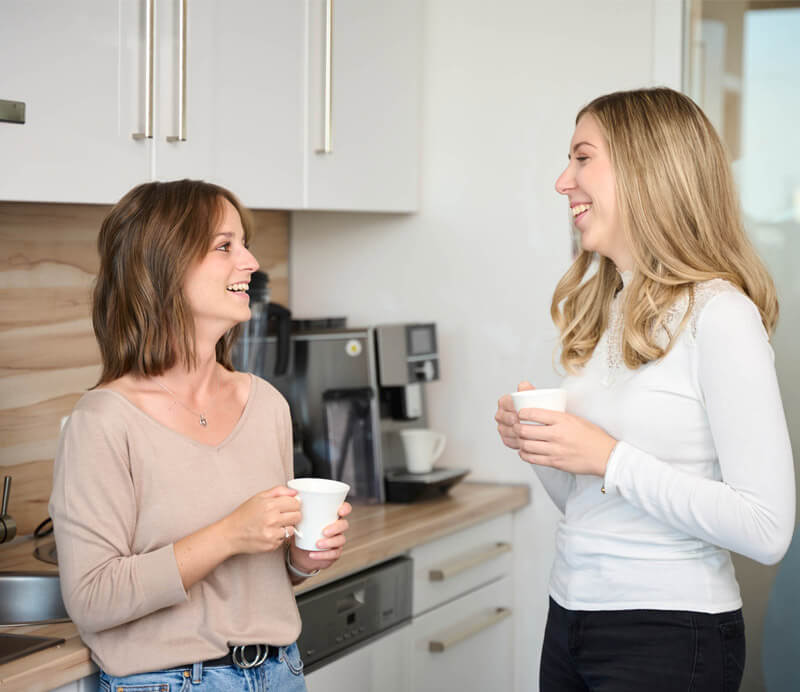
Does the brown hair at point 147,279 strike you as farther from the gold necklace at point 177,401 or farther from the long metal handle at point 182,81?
the long metal handle at point 182,81

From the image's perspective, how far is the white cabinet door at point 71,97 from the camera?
5.02 feet

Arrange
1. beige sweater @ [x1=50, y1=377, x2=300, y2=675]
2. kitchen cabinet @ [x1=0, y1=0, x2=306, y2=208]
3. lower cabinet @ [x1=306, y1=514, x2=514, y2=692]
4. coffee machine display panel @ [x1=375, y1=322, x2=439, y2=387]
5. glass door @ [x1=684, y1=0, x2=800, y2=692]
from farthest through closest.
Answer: coffee machine display panel @ [x1=375, y1=322, x2=439, y2=387]
glass door @ [x1=684, y1=0, x2=800, y2=692]
lower cabinet @ [x1=306, y1=514, x2=514, y2=692]
kitchen cabinet @ [x1=0, y1=0, x2=306, y2=208]
beige sweater @ [x1=50, y1=377, x2=300, y2=675]

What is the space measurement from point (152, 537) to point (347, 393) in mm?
1101

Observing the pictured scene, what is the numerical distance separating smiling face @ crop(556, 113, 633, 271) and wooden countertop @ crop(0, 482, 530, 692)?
73cm

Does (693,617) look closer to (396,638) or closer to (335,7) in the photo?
(396,638)

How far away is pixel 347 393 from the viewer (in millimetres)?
2354

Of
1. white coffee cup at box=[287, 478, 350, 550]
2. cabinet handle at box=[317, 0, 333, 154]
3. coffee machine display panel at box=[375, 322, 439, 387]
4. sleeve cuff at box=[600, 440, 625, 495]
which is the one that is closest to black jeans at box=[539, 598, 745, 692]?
sleeve cuff at box=[600, 440, 625, 495]

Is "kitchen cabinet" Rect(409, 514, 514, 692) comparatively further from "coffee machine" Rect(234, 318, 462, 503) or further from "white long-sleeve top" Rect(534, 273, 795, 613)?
"white long-sleeve top" Rect(534, 273, 795, 613)

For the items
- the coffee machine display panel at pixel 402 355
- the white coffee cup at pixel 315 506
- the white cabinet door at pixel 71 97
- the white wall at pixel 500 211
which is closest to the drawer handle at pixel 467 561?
the white wall at pixel 500 211

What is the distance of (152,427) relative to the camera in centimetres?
129

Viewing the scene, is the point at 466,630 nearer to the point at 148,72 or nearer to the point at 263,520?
the point at 263,520

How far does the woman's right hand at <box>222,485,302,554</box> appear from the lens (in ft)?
4.05

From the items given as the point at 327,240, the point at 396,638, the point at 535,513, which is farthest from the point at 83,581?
the point at 327,240

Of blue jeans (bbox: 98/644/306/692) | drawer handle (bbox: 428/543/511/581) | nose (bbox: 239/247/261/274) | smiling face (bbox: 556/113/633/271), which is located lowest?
drawer handle (bbox: 428/543/511/581)
